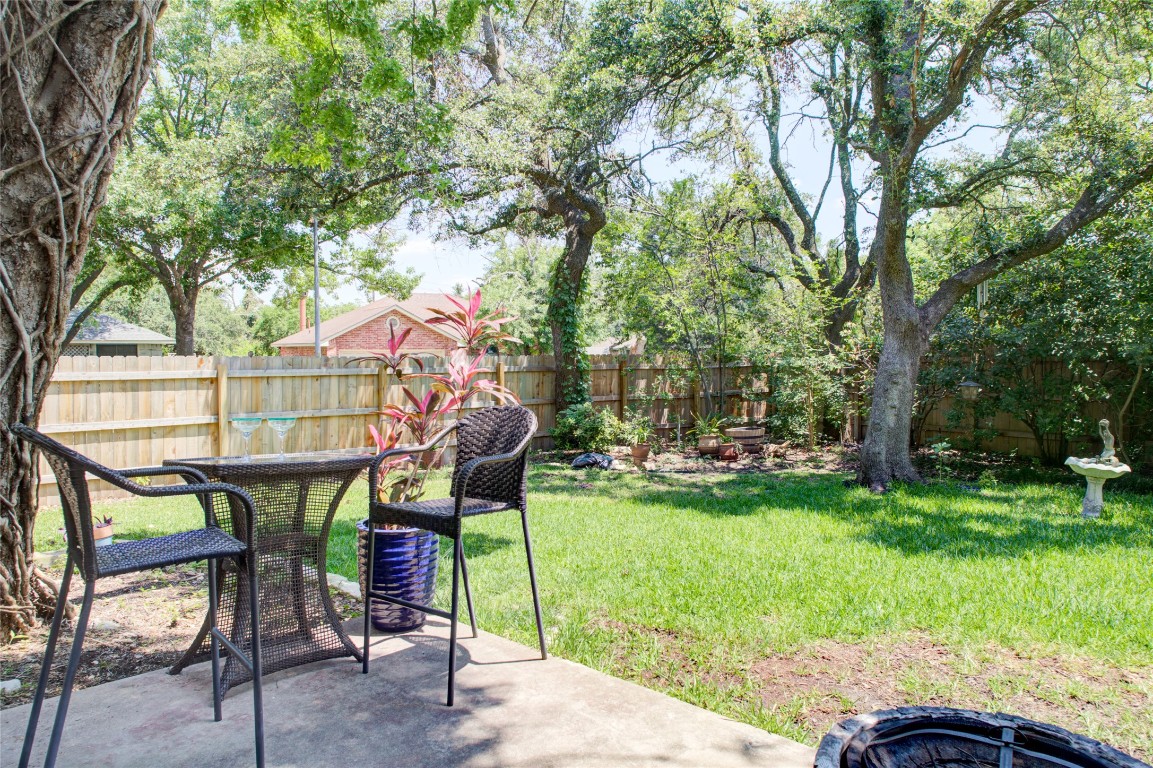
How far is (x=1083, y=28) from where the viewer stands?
21.3 feet

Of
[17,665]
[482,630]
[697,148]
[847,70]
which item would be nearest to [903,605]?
[482,630]

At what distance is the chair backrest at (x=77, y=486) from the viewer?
1.79 metres

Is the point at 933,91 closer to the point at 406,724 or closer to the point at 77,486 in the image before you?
the point at 406,724

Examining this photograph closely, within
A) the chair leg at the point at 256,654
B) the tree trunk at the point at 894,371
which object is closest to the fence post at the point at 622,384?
the tree trunk at the point at 894,371

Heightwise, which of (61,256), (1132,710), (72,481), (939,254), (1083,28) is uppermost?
(1083,28)

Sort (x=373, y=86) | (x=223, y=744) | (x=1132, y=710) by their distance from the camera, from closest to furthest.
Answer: (x=223, y=744)
(x=1132, y=710)
(x=373, y=86)

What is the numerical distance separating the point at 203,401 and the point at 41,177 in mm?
5080

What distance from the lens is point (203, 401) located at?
23.6ft

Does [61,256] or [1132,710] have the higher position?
[61,256]

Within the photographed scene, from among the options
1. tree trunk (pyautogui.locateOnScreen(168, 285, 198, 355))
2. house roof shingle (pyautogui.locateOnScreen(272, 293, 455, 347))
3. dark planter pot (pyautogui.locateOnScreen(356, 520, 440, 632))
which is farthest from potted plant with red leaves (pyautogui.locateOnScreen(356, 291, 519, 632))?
house roof shingle (pyautogui.locateOnScreen(272, 293, 455, 347))

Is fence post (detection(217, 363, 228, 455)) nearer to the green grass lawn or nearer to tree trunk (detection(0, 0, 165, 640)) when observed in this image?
the green grass lawn

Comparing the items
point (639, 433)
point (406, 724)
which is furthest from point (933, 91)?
point (406, 724)

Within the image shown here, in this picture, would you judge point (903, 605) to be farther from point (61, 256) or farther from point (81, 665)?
point (61, 256)

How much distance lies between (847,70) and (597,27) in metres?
2.82
